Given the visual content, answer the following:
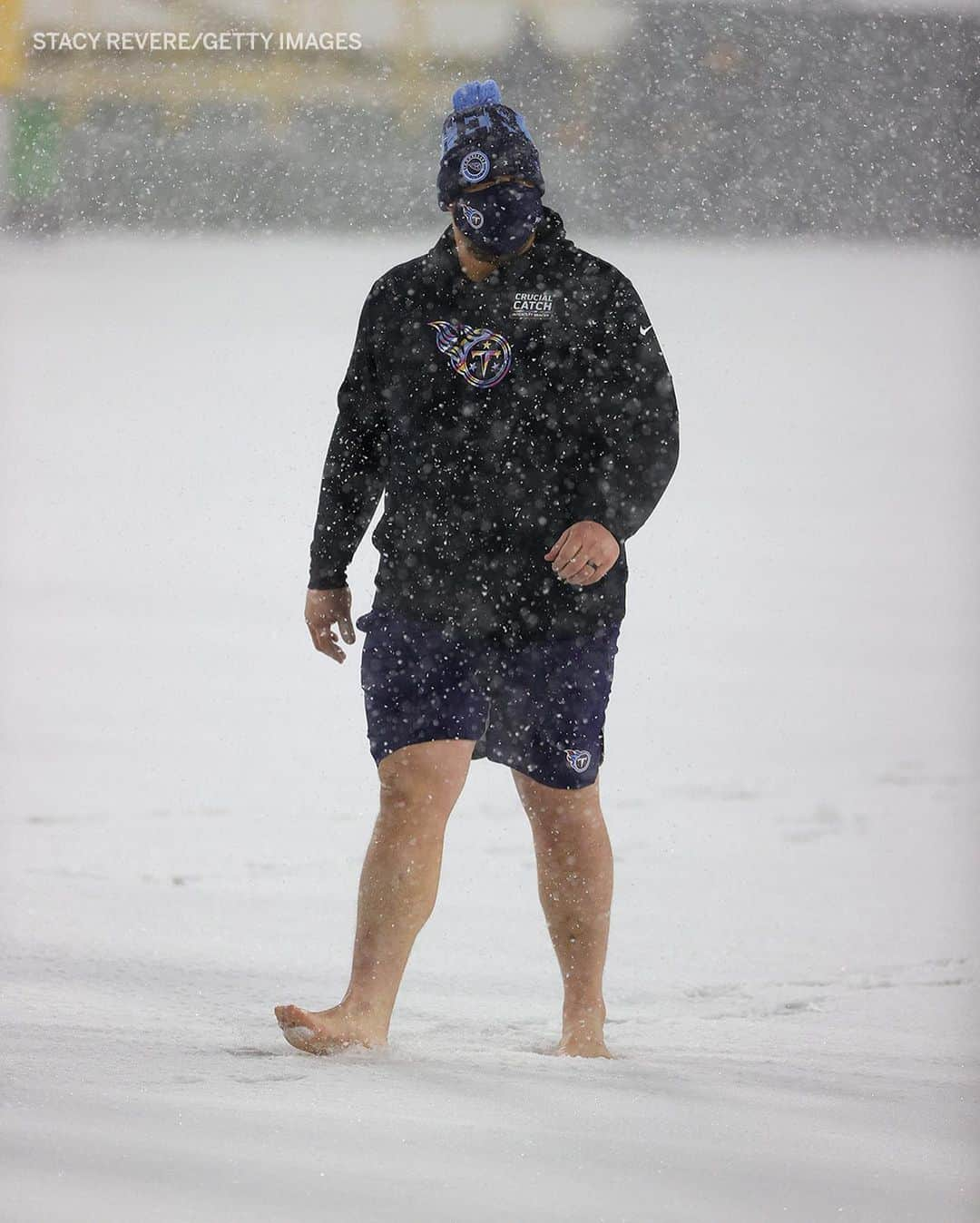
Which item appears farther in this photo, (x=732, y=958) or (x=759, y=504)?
(x=759, y=504)

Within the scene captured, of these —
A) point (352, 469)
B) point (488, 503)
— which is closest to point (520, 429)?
point (488, 503)

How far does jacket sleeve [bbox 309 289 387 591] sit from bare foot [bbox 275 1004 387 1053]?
0.50 metres

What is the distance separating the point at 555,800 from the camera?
190 centimetres

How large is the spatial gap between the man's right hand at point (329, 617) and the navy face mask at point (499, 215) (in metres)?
0.46

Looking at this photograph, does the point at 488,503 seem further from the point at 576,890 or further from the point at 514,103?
the point at 514,103

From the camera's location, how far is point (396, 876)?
6.08 ft

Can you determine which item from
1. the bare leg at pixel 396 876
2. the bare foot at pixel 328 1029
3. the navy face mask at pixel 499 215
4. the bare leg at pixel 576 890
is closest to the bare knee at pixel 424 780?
the bare leg at pixel 396 876

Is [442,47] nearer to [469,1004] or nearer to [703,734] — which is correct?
[469,1004]

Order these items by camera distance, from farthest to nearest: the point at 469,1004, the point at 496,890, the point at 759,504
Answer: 1. the point at 759,504
2. the point at 496,890
3. the point at 469,1004

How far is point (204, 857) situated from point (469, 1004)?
67cm

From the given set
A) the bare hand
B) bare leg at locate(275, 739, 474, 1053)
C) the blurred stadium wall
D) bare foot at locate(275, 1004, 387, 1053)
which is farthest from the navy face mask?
bare foot at locate(275, 1004, 387, 1053)

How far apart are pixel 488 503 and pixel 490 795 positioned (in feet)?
4.50

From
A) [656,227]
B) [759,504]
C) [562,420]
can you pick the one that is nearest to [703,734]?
[759,504]

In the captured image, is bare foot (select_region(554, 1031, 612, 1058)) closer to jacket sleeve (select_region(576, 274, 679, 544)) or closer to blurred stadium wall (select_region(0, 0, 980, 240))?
jacket sleeve (select_region(576, 274, 679, 544))
